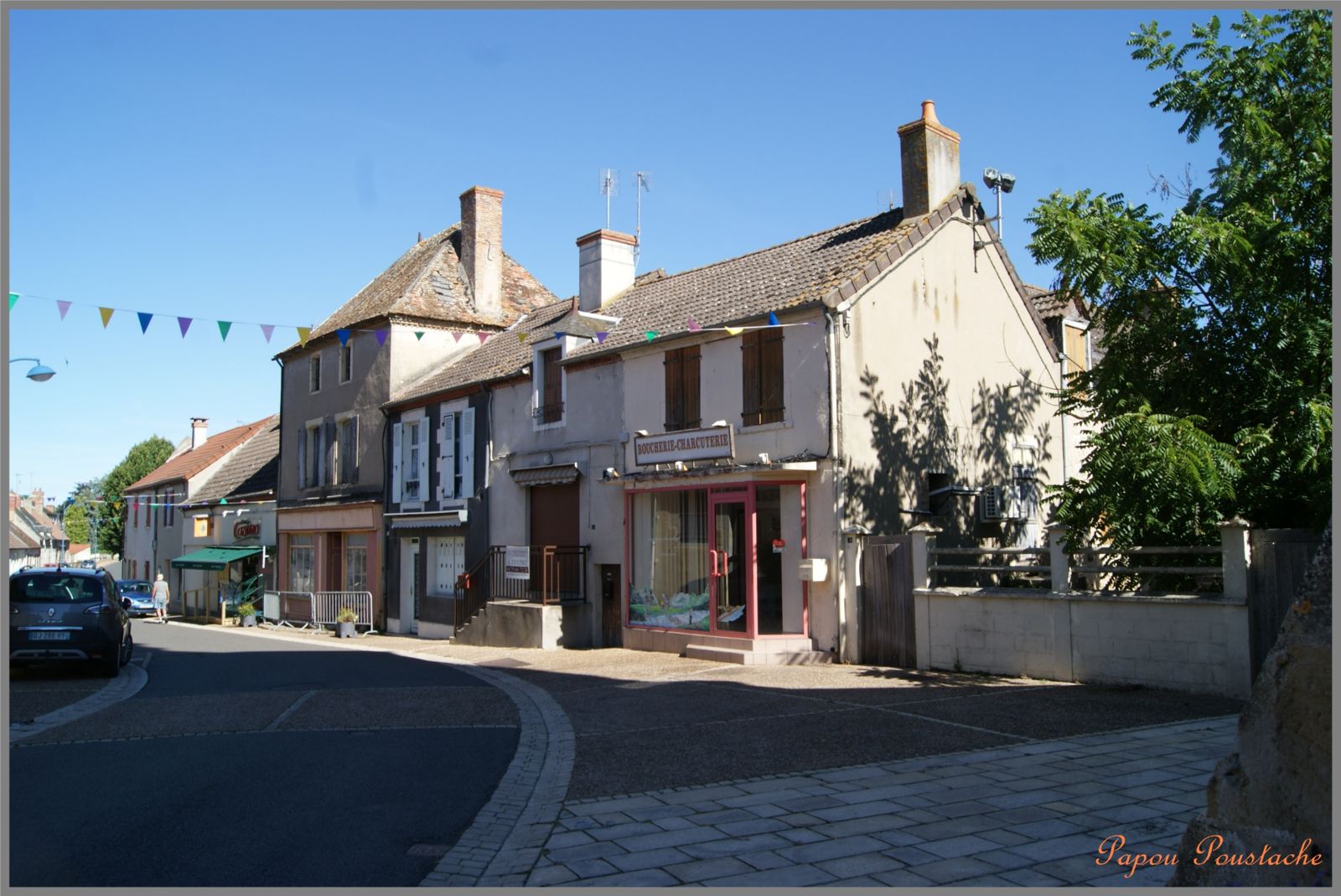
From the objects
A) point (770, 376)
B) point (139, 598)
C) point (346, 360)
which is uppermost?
point (346, 360)

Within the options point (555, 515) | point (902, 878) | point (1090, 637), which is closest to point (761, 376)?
point (555, 515)

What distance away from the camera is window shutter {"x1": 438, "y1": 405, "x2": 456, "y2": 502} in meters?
23.4

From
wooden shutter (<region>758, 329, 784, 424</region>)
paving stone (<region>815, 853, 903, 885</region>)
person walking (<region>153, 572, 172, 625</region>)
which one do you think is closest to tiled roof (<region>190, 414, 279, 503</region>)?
person walking (<region>153, 572, 172, 625</region>)

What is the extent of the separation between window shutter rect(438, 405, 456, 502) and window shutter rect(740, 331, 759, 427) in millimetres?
9310

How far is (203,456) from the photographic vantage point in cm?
4412

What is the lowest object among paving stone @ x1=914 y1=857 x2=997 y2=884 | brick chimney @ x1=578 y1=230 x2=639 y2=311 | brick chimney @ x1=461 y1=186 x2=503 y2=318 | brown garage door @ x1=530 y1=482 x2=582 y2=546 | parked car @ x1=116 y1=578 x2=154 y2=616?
parked car @ x1=116 y1=578 x2=154 y2=616

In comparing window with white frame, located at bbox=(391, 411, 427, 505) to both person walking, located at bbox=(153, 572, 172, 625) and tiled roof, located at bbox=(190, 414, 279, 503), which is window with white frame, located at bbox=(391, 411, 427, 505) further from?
person walking, located at bbox=(153, 572, 172, 625)

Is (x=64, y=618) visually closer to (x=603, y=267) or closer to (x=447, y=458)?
(x=447, y=458)

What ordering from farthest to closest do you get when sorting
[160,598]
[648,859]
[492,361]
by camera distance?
[160,598]
[492,361]
[648,859]

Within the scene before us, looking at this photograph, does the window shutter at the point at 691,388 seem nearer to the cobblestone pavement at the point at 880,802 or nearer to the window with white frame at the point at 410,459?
the cobblestone pavement at the point at 880,802

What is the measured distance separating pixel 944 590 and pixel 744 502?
347 cm

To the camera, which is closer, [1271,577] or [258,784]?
[258,784]

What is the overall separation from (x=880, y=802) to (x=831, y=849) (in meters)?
1.14

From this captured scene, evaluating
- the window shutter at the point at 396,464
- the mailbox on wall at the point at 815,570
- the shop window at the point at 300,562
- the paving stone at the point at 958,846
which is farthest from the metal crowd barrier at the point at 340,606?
the paving stone at the point at 958,846
